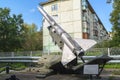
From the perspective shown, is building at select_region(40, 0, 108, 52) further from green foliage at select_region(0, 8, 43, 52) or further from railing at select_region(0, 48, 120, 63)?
railing at select_region(0, 48, 120, 63)

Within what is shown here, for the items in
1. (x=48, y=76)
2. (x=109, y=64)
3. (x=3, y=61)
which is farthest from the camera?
(x=3, y=61)

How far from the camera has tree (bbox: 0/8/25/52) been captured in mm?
45312

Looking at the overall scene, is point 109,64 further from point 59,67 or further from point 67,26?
point 67,26

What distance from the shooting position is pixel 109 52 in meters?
28.5

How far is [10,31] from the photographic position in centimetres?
4572

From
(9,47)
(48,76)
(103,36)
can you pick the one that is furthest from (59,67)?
(103,36)

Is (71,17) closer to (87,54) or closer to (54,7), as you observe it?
(54,7)

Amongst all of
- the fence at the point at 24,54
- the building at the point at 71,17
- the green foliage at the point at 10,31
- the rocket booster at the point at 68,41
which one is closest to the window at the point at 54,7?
the building at the point at 71,17

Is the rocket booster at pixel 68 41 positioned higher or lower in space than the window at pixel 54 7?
lower

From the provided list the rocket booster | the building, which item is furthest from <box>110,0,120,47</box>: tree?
the building

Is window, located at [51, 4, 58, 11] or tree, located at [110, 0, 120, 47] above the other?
window, located at [51, 4, 58, 11]

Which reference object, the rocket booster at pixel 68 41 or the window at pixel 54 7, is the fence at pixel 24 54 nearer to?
the rocket booster at pixel 68 41

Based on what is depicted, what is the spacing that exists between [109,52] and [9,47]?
2135 centimetres

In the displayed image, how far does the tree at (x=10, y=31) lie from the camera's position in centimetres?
4531
